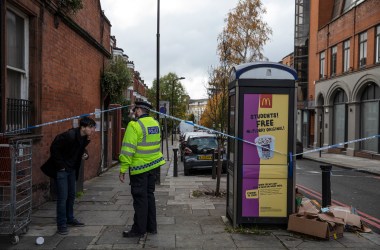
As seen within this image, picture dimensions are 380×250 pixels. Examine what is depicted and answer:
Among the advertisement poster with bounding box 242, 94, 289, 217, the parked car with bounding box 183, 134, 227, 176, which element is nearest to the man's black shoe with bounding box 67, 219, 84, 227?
the advertisement poster with bounding box 242, 94, 289, 217

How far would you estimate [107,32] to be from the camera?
15.1 meters

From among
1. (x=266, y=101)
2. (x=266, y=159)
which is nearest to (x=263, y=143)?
(x=266, y=159)

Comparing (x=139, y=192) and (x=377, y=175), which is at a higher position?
(x=139, y=192)

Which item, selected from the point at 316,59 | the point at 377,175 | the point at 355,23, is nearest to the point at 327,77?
the point at 316,59

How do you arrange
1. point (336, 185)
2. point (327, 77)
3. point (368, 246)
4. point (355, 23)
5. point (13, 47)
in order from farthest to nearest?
point (327, 77) < point (355, 23) < point (336, 185) < point (13, 47) < point (368, 246)

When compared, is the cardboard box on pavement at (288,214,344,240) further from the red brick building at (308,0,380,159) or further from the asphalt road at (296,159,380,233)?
the red brick building at (308,0,380,159)

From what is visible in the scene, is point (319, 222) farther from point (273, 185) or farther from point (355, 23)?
point (355, 23)

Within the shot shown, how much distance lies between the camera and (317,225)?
585cm

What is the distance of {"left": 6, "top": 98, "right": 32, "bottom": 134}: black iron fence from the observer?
22.2 feet

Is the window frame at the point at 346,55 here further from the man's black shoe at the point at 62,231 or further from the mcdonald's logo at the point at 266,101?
the man's black shoe at the point at 62,231

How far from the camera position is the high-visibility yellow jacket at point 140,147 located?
5801mm

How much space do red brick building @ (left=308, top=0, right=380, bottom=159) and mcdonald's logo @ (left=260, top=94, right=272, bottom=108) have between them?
57.4ft

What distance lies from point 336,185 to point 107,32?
955 centimetres

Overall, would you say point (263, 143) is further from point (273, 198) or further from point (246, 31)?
point (246, 31)
